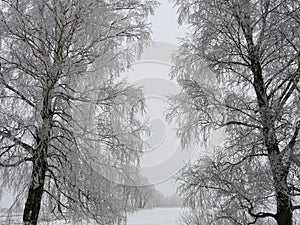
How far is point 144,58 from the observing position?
23.0 feet

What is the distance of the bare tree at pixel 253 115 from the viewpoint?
3.62m

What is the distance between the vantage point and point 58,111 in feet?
14.0

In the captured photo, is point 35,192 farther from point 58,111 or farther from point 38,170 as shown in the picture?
point 58,111

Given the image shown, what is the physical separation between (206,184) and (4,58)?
9.61 ft

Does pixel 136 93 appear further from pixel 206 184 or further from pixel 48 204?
pixel 48 204

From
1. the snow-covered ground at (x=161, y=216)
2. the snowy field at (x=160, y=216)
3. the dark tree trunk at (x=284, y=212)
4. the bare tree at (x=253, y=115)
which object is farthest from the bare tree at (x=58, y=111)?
the snow-covered ground at (x=161, y=216)

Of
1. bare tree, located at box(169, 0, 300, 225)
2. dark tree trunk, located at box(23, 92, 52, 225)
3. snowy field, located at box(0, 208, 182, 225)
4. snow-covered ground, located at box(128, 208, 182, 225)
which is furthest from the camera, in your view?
snow-covered ground, located at box(128, 208, 182, 225)

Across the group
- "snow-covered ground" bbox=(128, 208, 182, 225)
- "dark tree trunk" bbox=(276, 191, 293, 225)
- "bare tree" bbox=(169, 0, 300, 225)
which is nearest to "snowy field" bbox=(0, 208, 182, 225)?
"snow-covered ground" bbox=(128, 208, 182, 225)

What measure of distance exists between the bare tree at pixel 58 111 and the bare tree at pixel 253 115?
1.06 meters

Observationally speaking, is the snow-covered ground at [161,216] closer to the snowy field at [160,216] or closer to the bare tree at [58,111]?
the snowy field at [160,216]

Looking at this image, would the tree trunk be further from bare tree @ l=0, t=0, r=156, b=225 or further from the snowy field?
the snowy field

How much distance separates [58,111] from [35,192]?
40.8 inches

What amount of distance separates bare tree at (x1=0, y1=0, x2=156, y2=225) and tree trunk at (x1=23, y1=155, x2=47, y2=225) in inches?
0.4

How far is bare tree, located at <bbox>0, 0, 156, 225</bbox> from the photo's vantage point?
150 inches
